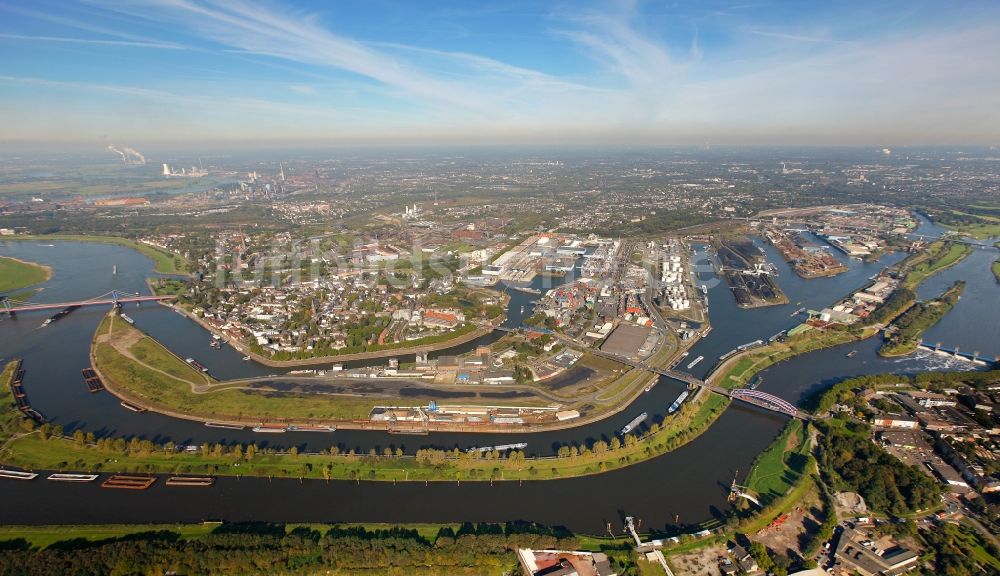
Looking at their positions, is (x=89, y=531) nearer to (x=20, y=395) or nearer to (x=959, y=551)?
(x=20, y=395)

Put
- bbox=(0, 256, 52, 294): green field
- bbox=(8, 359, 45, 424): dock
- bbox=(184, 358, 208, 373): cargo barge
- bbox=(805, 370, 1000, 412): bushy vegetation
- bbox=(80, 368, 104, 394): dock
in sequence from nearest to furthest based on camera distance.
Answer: bbox=(8, 359, 45, 424): dock
bbox=(805, 370, 1000, 412): bushy vegetation
bbox=(80, 368, 104, 394): dock
bbox=(184, 358, 208, 373): cargo barge
bbox=(0, 256, 52, 294): green field

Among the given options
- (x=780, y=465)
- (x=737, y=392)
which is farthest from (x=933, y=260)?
(x=780, y=465)

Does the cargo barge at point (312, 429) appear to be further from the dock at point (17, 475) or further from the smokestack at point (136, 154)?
the smokestack at point (136, 154)

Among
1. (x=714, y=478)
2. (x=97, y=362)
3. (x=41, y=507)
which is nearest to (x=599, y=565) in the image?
(x=714, y=478)

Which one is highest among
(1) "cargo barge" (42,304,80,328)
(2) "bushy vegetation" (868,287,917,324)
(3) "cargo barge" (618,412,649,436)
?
(2) "bushy vegetation" (868,287,917,324)

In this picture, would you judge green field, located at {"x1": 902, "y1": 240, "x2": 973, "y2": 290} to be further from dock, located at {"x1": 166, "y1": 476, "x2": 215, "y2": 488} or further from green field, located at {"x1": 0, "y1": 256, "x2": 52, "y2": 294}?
green field, located at {"x1": 0, "y1": 256, "x2": 52, "y2": 294}

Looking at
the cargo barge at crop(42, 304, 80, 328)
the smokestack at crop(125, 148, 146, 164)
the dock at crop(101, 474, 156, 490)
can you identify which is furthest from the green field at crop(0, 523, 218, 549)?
the smokestack at crop(125, 148, 146, 164)

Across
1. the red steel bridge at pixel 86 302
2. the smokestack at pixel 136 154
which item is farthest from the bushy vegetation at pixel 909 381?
the smokestack at pixel 136 154
